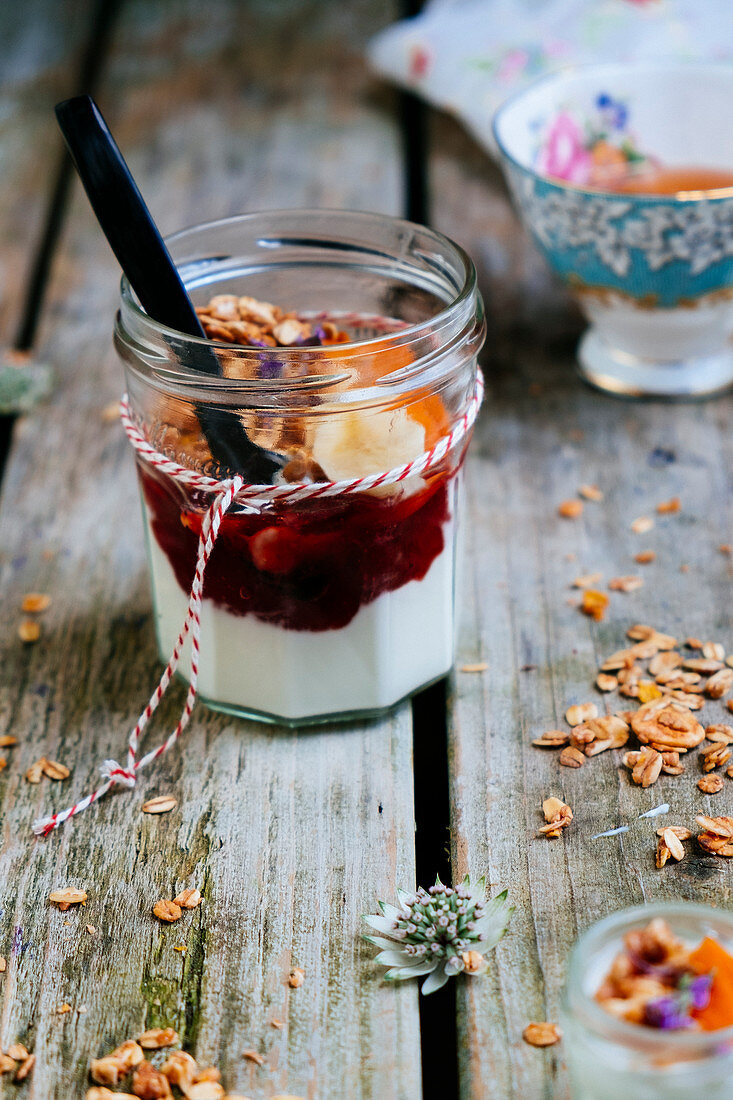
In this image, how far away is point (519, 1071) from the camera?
647mm

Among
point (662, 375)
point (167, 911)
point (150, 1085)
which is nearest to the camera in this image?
point (150, 1085)

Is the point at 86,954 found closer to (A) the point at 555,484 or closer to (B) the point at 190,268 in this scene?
(B) the point at 190,268

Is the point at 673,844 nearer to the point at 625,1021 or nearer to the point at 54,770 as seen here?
the point at 625,1021

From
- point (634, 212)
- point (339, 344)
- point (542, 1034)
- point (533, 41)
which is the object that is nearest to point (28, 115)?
point (533, 41)

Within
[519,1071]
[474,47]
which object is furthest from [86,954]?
[474,47]

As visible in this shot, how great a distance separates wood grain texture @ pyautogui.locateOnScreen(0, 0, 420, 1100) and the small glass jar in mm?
136

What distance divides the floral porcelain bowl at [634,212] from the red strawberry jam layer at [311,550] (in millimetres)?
420

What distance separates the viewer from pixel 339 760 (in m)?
0.85

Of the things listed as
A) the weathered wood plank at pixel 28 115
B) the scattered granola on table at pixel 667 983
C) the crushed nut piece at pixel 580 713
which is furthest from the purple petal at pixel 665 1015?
the weathered wood plank at pixel 28 115

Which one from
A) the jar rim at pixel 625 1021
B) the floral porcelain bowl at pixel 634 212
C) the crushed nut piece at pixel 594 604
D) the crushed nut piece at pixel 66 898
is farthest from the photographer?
the floral porcelain bowl at pixel 634 212

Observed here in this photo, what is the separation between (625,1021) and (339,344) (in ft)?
1.49

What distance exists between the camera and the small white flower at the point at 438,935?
70 cm

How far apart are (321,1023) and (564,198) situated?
80 centimetres

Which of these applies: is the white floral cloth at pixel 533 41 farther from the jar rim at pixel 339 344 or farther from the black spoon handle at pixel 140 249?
the black spoon handle at pixel 140 249
